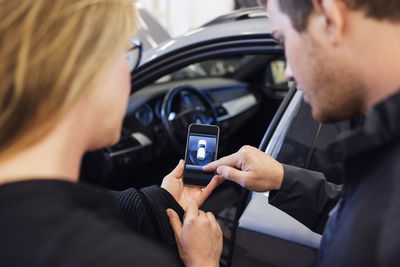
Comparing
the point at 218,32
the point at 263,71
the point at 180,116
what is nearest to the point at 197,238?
the point at 218,32

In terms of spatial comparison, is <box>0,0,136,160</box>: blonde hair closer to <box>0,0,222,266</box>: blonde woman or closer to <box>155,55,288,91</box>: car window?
<box>0,0,222,266</box>: blonde woman

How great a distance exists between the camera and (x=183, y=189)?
130 centimetres

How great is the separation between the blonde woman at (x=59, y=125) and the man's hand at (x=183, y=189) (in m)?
0.54

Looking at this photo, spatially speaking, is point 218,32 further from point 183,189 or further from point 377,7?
point 377,7

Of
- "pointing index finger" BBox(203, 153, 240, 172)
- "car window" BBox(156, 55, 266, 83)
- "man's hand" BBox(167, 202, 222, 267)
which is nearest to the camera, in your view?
"man's hand" BBox(167, 202, 222, 267)

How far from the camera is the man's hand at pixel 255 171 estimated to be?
1213 mm

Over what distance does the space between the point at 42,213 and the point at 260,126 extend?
259 cm

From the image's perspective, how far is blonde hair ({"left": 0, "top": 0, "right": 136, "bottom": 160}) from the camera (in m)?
0.58

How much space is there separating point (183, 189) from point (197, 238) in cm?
30

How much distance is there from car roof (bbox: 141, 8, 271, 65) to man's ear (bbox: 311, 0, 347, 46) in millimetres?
656

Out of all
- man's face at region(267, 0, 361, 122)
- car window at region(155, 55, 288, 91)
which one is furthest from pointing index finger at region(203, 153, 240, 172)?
car window at region(155, 55, 288, 91)

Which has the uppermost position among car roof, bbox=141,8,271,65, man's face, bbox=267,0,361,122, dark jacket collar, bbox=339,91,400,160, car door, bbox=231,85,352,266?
car roof, bbox=141,8,271,65

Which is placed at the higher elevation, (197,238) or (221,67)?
(221,67)

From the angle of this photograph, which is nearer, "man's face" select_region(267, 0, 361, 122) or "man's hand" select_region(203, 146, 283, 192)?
"man's face" select_region(267, 0, 361, 122)
